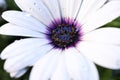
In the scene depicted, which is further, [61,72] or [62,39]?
[62,39]

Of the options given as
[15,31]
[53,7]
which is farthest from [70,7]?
[15,31]

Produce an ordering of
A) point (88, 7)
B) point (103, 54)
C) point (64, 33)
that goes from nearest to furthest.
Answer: point (103, 54) → point (88, 7) → point (64, 33)

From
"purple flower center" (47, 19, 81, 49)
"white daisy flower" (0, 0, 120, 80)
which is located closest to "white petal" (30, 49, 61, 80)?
"white daisy flower" (0, 0, 120, 80)

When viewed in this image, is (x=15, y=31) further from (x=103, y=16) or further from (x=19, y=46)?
(x=103, y=16)

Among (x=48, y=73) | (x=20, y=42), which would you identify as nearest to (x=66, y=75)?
(x=48, y=73)

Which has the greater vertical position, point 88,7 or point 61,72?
point 88,7

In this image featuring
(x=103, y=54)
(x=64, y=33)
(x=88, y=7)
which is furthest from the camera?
(x=64, y=33)

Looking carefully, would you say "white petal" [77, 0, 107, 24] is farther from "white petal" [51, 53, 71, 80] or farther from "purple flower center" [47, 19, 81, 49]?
"white petal" [51, 53, 71, 80]
